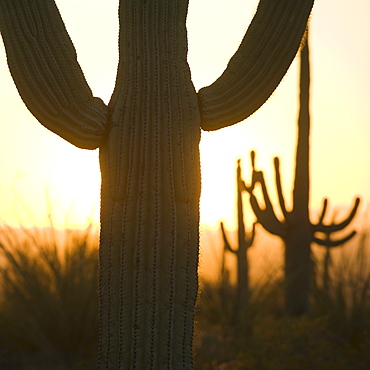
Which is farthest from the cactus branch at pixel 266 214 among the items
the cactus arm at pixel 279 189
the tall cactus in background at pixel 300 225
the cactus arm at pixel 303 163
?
the cactus arm at pixel 303 163

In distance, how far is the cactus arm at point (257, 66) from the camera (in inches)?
188

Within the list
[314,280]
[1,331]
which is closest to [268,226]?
[314,280]

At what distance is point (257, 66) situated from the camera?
482 centimetres

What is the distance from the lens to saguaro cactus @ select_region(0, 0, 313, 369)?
4258mm

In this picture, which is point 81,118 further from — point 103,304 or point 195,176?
point 103,304

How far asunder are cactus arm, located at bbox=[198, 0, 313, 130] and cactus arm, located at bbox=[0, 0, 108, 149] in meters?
0.81

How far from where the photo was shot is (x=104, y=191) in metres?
4.43

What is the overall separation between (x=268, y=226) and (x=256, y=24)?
200 inches

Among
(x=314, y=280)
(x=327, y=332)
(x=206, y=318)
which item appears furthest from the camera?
(x=206, y=318)

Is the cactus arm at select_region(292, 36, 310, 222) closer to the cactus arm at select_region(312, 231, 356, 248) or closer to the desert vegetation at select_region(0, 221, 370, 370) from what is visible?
the cactus arm at select_region(312, 231, 356, 248)

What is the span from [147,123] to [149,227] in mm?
698

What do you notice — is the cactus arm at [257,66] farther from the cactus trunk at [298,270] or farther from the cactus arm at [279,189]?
the cactus trunk at [298,270]

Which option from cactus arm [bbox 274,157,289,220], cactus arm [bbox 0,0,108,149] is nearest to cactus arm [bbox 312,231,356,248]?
cactus arm [bbox 274,157,289,220]

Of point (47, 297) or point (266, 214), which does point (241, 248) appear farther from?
point (47, 297)
